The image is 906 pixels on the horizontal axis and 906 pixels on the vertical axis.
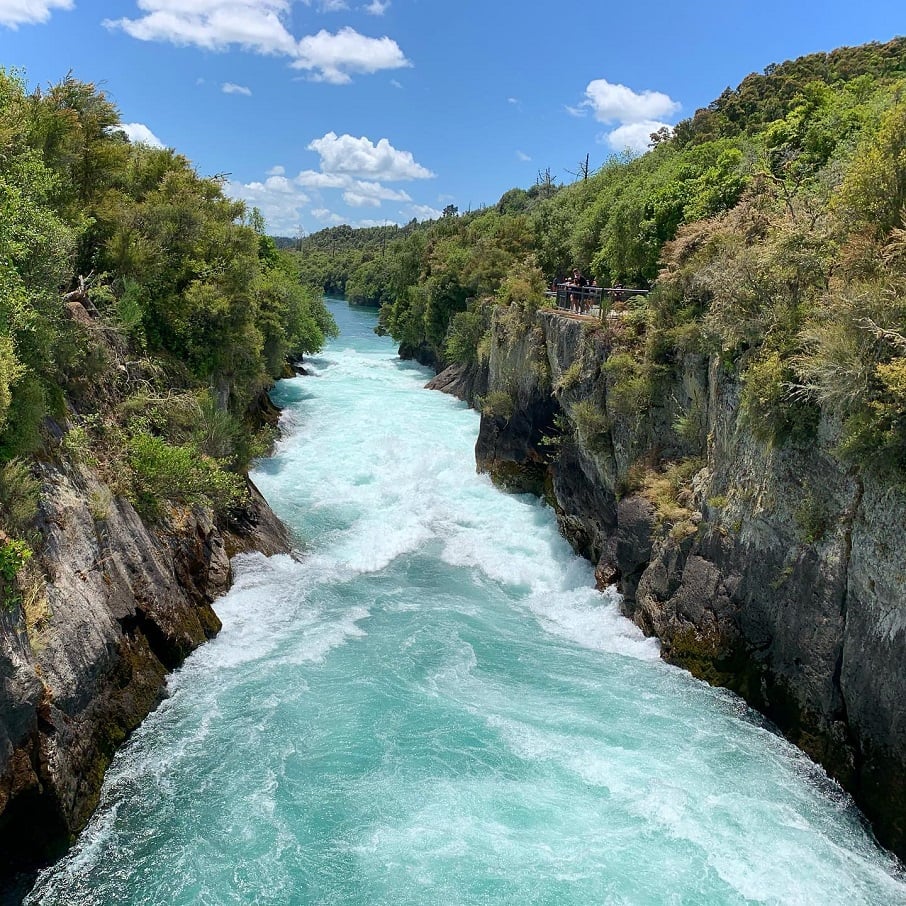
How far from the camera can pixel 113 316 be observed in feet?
50.8

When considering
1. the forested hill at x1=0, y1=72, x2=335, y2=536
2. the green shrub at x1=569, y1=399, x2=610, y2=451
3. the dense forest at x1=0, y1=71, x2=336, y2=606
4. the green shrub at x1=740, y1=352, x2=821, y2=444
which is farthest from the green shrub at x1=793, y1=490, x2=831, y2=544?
the forested hill at x1=0, y1=72, x2=335, y2=536

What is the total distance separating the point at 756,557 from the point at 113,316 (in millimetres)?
14690

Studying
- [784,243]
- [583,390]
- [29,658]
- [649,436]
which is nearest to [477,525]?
[583,390]

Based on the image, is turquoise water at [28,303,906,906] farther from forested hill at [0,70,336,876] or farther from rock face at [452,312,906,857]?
forested hill at [0,70,336,876]

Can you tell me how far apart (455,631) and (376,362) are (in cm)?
4422

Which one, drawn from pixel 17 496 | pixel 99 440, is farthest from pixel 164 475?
pixel 17 496

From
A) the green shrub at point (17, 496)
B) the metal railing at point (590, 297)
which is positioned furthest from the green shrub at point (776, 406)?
the green shrub at point (17, 496)

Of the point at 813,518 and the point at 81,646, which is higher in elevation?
the point at 813,518

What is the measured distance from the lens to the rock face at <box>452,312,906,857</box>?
9.32m

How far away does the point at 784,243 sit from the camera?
456 inches

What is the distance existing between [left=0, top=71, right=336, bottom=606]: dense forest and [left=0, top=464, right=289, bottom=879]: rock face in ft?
2.03

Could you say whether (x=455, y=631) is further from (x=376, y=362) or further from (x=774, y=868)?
(x=376, y=362)

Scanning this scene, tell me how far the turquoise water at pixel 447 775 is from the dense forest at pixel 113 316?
3.55m

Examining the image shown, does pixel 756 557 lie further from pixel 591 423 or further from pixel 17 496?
pixel 17 496
